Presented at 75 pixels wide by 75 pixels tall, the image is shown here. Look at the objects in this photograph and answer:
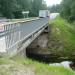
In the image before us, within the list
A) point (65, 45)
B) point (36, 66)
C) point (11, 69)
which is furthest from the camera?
point (65, 45)

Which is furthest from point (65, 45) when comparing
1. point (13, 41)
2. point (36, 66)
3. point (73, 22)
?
point (36, 66)

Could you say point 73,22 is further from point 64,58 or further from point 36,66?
point 36,66

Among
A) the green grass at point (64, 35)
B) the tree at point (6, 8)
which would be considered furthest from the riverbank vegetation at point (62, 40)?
the tree at point (6, 8)

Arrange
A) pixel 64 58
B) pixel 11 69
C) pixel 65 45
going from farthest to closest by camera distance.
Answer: pixel 65 45 → pixel 64 58 → pixel 11 69

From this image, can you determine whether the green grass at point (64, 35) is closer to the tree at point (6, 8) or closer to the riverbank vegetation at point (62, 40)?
the riverbank vegetation at point (62, 40)

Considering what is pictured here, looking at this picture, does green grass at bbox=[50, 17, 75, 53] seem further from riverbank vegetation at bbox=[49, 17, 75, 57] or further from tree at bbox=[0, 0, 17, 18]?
tree at bbox=[0, 0, 17, 18]

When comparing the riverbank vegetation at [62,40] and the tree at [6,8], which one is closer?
the riverbank vegetation at [62,40]

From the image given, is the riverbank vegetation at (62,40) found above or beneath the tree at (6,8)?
beneath

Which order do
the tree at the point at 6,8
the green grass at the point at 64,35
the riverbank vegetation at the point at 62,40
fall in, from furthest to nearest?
the tree at the point at 6,8, the green grass at the point at 64,35, the riverbank vegetation at the point at 62,40

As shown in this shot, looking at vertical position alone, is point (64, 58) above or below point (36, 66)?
below

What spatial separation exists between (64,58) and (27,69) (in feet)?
87.2

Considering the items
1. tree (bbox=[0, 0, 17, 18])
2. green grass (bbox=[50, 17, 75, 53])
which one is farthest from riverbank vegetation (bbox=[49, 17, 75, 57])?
tree (bbox=[0, 0, 17, 18])

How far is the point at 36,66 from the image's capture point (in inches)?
431

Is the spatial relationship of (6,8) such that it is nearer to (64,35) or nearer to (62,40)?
(64,35)
